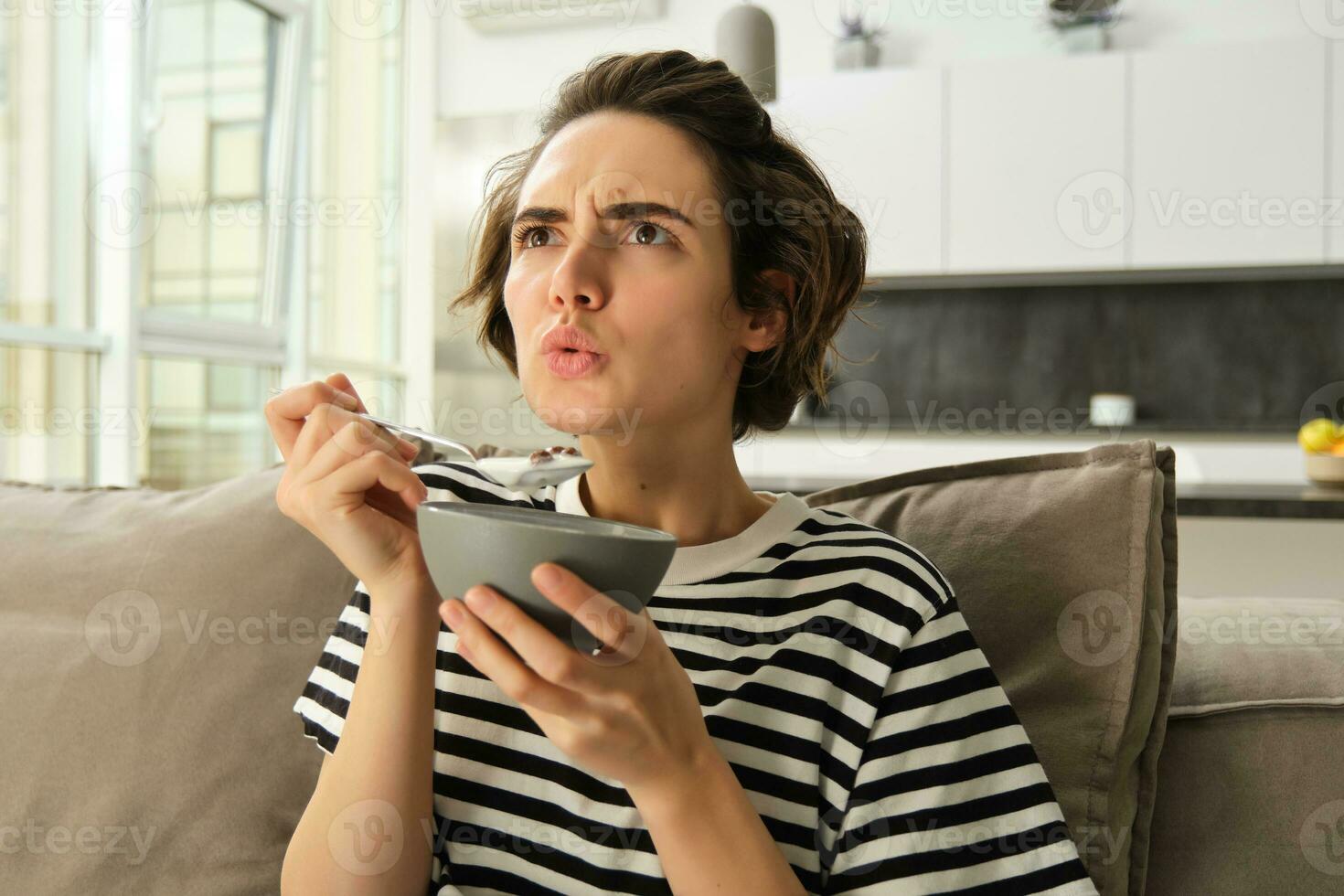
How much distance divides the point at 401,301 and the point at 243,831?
4333 mm

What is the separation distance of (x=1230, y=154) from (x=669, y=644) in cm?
409

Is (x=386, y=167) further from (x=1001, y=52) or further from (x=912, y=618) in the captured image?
(x=912, y=618)

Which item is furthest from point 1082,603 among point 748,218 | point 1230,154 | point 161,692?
point 1230,154

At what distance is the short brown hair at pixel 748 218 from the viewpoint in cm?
109

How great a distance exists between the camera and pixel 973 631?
108 cm

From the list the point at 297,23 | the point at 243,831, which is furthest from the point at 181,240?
the point at 243,831

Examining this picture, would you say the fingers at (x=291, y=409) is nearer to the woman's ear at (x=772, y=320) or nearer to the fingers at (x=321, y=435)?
the fingers at (x=321, y=435)

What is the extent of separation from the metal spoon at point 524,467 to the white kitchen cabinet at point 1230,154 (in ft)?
13.0

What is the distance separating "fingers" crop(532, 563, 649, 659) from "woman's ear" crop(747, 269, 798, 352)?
1.76ft

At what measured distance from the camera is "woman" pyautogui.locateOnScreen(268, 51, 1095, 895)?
0.83 metres

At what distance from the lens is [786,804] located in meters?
0.93

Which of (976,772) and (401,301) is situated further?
(401,301)
